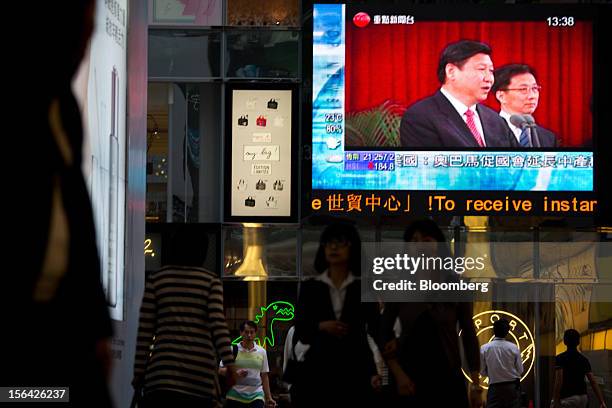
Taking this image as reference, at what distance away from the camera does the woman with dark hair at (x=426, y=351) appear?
22.8 feet

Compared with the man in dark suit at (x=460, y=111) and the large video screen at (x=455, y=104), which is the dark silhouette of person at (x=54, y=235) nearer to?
the large video screen at (x=455, y=104)

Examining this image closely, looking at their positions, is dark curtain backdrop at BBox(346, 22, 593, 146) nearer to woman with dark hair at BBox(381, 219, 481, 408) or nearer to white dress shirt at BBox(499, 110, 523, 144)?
white dress shirt at BBox(499, 110, 523, 144)

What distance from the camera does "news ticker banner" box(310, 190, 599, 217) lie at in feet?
47.9

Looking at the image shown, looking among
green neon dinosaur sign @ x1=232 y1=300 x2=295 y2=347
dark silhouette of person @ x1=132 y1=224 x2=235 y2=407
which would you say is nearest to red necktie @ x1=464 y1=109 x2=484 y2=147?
green neon dinosaur sign @ x1=232 y1=300 x2=295 y2=347

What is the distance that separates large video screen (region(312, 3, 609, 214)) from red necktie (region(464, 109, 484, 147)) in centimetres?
1

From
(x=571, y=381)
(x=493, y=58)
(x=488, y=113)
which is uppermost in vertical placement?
(x=493, y=58)

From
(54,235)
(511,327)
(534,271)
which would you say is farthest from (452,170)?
(54,235)

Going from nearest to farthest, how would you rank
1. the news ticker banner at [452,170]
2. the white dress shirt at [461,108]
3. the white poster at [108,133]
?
the white poster at [108,133]
the news ticker banner at [452,170]
the white dress shirt at [461,108]

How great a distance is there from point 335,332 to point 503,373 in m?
6.23

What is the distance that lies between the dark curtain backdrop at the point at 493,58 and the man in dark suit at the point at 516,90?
8cm

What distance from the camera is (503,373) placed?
12.8 m

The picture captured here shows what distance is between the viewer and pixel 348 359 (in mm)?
6957

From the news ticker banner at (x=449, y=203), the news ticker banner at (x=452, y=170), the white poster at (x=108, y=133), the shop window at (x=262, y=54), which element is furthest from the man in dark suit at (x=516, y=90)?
the white poster at (x=108, y=133)

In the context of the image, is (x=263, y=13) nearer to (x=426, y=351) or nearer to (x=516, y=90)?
(x=516, y=90)
